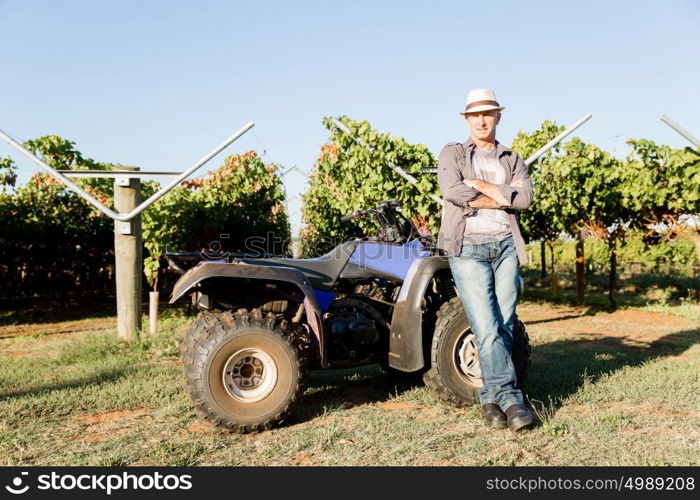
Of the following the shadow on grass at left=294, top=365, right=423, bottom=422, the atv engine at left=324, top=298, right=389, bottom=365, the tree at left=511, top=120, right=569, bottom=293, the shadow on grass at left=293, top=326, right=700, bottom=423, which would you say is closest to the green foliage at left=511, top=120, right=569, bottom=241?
the tree at left=511, top=120, right=569, bottom=293

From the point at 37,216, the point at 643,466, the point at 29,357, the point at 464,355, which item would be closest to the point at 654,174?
the point at 464,355

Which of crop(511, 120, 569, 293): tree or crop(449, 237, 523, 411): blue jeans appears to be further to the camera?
crop(511, 120, 569, 293): tree

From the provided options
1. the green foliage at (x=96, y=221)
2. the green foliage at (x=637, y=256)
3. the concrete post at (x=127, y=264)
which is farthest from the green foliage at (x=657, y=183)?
the concrete post at (x=127, y=264)

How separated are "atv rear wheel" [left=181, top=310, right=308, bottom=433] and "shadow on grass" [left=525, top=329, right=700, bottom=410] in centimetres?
184

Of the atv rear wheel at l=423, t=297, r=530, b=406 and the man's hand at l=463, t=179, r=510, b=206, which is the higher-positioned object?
the man's hand at l=463, t=179, r=510, b=206

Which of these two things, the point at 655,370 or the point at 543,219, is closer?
the point at 655,370

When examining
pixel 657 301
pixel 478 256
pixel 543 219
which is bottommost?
pixel 657 301

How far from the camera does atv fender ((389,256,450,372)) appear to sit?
170 inches

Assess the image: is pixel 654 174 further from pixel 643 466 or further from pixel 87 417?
pixel 87 417

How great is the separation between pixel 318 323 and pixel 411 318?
0.67 metres

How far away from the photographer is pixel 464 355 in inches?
177

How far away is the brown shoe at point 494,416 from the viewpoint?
372 cm

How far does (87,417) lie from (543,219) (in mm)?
12335

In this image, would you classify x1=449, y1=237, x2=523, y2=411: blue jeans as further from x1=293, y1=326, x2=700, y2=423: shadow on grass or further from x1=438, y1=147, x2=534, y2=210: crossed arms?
x1=293, y1=326, x2=700, y2=423: shadow on grass
